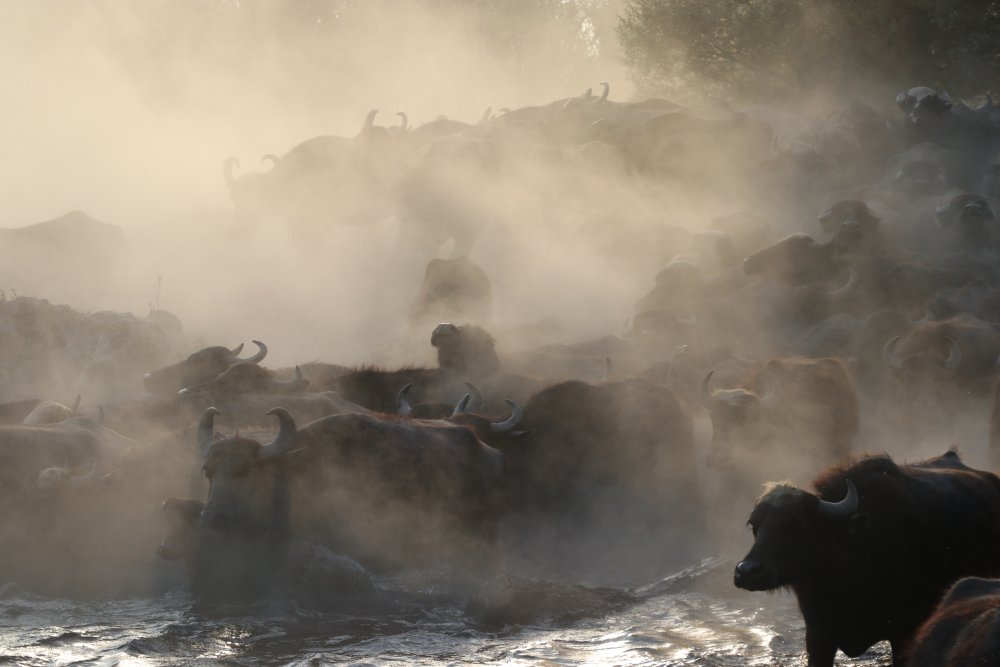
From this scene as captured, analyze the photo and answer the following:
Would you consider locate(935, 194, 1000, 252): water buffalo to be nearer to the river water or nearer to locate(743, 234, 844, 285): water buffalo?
locate(743, 234, 844, 285): water buffalo

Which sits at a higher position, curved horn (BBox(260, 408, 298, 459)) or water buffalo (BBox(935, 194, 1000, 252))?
water buffalo (BBox(935, 194, 1000, 252))

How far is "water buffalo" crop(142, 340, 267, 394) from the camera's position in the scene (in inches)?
565

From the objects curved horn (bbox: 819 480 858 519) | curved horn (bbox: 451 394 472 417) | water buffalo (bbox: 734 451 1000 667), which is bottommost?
water buffalo (bbox: 734 451 1000 667)

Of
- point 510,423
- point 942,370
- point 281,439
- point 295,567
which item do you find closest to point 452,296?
point 942,370

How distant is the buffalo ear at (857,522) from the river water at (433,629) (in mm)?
1070

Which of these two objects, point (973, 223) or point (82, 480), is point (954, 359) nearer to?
point (973, 223)

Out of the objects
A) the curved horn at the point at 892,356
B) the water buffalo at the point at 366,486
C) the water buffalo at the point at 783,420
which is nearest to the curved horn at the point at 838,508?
the water buffalo at the point at 366,486

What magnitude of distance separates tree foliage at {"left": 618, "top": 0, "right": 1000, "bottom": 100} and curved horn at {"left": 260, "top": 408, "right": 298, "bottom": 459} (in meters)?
24.6

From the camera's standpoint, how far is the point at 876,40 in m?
31.2

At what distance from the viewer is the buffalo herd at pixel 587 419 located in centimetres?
832

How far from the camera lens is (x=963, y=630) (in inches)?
244

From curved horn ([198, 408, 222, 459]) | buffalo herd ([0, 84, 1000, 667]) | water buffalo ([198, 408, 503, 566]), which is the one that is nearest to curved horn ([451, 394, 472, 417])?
buffalo herd ([0, 84, 1000, 667])

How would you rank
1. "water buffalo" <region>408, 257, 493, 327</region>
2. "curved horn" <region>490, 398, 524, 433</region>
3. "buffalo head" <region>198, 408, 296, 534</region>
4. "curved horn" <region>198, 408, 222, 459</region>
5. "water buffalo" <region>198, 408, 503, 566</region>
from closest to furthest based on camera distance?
"buffalo head" <region>198, 408, 296, 534</region>
"water buffalo" <region>198, 408, 503, 566</region>
"curved horn" <region>198, 408, 222, 459</region>
"curved horn" <region>490, 398, 524, 433</region>
"water buffalo" <region>408, 257, 493, 327</region>

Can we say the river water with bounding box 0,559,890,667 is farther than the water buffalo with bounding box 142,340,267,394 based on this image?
No
